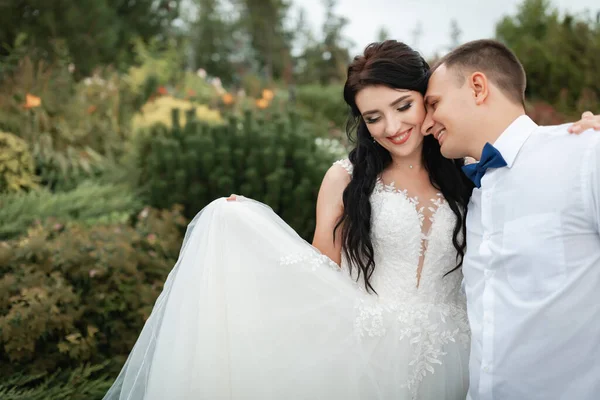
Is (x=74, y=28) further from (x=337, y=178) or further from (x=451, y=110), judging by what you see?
(x=451, y=110)

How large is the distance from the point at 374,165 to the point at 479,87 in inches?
34.5

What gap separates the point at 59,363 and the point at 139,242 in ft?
3.61

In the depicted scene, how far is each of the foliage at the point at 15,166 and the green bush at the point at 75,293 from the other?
1.43m

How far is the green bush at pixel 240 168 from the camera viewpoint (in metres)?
5.33

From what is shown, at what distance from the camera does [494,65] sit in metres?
2.19

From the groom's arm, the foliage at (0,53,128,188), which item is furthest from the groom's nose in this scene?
the foliage at (0,53,128,188)

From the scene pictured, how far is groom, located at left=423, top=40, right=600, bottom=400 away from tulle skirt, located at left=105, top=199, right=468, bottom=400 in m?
0.39

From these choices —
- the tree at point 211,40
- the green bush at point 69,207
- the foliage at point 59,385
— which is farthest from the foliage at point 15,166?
the tree at point 211,40

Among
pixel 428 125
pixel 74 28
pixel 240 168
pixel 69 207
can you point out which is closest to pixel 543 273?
pixel 428 125

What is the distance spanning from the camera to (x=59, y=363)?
12.0ft

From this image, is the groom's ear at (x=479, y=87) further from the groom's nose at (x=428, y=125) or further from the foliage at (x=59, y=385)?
the foliage at (x=59, y=385)

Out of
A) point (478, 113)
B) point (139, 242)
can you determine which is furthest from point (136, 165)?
point (478, 113)

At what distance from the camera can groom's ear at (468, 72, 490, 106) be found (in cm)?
216

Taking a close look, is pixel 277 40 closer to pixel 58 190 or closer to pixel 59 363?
pixel 58 190
